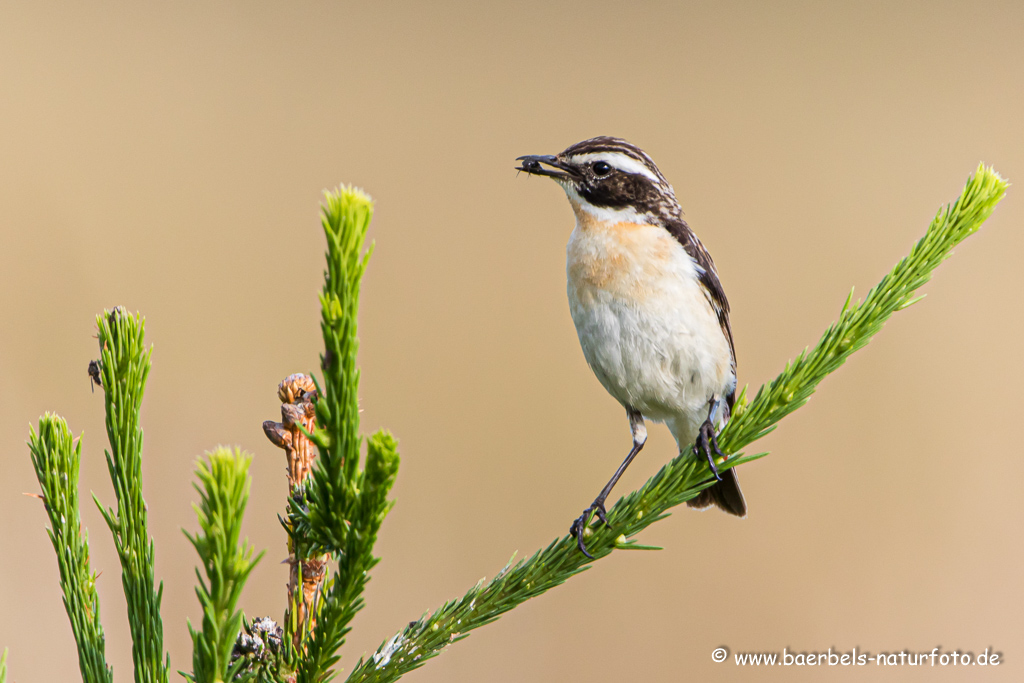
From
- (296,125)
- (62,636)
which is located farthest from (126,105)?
(62,636)

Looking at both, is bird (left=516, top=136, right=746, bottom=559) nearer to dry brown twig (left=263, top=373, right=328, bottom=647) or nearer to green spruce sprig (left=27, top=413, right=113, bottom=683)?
dry brown twig (left=263, top=373, right=328, bottom=647)

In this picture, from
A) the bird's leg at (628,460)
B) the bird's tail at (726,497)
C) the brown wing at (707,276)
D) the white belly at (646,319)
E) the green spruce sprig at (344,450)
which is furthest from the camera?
the bird's tail at (726,497)

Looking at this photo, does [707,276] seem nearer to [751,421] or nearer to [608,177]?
[608,177]

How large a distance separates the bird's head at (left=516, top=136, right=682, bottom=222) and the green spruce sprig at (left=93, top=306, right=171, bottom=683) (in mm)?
2862

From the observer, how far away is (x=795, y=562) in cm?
714

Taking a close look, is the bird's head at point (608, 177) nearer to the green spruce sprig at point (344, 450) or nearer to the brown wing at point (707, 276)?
the brown wing at point (707, 276)

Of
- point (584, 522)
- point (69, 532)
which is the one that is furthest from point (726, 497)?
point (69, 532)

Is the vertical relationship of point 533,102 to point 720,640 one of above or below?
above

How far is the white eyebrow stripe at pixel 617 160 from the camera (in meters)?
4.31

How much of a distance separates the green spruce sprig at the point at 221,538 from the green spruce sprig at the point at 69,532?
1.83ft

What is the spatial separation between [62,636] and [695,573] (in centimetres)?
490

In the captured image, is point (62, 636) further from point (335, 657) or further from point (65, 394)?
point (335, 657)

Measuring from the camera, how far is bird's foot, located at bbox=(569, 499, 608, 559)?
238 cm

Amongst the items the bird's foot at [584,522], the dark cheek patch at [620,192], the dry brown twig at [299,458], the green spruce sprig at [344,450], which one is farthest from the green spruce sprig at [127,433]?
the dark cheek patch at [620,192]
